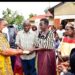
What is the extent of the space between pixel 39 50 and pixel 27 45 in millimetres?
1234

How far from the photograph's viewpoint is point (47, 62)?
28.9ft

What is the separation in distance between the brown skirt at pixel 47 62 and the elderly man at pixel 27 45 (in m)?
1.06

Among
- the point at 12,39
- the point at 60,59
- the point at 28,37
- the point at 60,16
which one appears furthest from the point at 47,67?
the point at 60,16

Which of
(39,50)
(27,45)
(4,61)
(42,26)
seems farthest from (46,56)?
(4,61)

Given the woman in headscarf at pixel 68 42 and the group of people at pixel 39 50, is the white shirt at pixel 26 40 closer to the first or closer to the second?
the group of people at pixel 39 50

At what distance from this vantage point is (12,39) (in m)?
14.1

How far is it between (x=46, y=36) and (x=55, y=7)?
40180 mm

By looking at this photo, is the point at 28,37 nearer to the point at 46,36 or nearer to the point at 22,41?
the point at 22,41

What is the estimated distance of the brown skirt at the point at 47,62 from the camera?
28.9ft

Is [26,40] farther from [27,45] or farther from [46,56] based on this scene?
[46,56]

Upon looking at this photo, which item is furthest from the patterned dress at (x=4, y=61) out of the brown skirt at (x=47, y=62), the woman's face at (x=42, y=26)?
the woman's face at (x=42, y=26)

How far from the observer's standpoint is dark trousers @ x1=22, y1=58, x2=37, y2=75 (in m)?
10.1

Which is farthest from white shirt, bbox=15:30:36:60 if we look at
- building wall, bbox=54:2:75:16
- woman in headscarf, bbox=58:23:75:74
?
building wall, bbox=54:2:75:16

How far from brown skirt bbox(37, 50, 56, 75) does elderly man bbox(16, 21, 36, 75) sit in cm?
106
